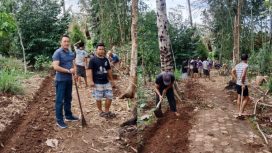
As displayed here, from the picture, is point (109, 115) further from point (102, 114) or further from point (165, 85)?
point (165, 85)

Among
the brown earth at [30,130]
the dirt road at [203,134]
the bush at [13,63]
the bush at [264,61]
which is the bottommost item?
the dirt road at [203,134]

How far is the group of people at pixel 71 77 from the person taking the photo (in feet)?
25.3

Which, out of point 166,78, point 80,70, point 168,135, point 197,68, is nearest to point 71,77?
point 168,135

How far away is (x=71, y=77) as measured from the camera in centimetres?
794

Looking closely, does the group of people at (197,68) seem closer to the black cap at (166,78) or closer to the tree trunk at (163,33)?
the tree trunk at (163,33)

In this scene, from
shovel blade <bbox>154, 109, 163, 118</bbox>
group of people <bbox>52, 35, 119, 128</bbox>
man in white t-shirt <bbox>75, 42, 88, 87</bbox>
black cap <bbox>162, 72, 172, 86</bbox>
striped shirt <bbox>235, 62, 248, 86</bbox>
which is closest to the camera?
group of people <bbox>52, 35, 119, 128</bbox>

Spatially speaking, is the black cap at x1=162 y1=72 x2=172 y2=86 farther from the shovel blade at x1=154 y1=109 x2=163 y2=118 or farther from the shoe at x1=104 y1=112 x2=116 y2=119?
the shoe at x1=104 y1=112 x2=116 y2=119

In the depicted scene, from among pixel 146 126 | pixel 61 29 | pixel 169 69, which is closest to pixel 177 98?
pixel 169 69

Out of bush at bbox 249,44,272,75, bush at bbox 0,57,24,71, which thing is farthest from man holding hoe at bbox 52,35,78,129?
bush at bbox 249,44,272,75

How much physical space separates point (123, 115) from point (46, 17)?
1070 cm

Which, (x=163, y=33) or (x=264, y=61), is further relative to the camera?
(x=264, y=61)

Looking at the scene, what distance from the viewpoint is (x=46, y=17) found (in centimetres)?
1867

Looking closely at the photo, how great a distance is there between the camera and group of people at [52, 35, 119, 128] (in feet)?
25.3

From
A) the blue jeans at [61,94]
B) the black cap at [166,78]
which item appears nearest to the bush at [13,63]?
the black cap at [166,78]
